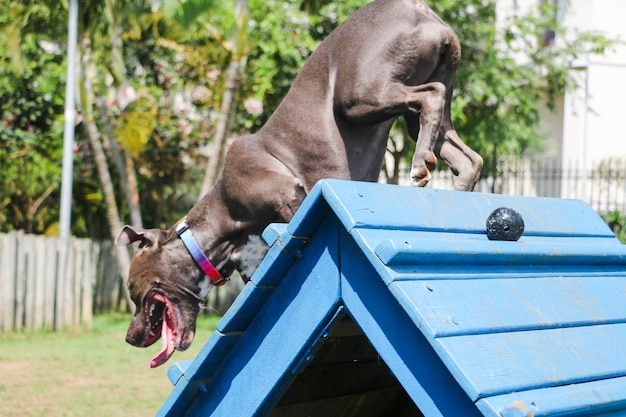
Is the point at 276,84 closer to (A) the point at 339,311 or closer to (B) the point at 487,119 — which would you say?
(B) the point at 487,119

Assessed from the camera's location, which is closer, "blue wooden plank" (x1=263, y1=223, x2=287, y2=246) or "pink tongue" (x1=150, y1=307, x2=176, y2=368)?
"blue wooden plank" (x1=263, y1=223, x2=287, y2=246)

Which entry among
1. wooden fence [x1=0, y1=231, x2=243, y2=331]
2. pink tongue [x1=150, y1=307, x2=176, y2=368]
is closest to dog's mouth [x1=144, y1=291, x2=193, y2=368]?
pink tongue [x1=150, y1=307, x2=176, y2=368]

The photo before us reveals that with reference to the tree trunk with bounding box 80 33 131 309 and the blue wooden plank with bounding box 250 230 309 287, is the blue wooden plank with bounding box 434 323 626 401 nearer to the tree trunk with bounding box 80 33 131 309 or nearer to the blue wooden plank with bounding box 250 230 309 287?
the blue wooden plank with bounding box 250 230 309 287

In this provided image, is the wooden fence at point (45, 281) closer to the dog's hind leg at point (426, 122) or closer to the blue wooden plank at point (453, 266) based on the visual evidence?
the dog's hind leg at point (426, 122)

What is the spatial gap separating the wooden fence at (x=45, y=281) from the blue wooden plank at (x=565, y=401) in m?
8.79

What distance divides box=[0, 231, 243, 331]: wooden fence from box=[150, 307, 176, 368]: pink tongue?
6.04 metres

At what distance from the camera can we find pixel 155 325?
15.6 ft

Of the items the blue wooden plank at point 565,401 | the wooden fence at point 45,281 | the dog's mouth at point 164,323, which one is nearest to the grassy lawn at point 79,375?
the wooden fence at point 45,281

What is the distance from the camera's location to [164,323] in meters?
4.65

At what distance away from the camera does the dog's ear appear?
15.4 ft

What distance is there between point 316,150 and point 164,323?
55.8 inches

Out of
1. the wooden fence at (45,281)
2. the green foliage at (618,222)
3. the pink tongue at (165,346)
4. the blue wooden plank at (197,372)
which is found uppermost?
the blue wooden plank at (197,372)

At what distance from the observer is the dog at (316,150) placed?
13.2 feet

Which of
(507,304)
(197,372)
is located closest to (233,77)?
(197,372)
